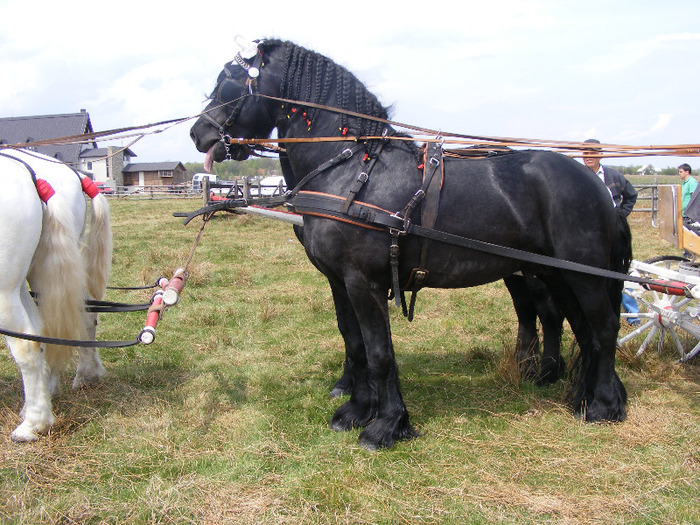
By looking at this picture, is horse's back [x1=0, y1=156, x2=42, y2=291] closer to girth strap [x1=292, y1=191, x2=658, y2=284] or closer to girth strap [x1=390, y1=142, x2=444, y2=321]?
girth strap [x1=292, y1=191, x2=658, y2=284]

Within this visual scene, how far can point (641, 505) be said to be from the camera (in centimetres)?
302

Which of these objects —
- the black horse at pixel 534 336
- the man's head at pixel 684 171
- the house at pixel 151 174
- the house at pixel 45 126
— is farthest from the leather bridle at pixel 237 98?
the house at pixel 151 174

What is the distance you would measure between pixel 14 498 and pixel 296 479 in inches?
62.4

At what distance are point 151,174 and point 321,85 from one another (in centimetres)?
6680

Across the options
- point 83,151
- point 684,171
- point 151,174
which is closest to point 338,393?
point 684,171

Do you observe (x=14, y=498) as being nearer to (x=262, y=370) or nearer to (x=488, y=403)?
(x=262, y=370)

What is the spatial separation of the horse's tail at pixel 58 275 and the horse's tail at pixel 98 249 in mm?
Result: 585

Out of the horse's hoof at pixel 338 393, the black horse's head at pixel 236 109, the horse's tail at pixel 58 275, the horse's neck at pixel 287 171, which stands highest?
the black horse's head at pixel 236 109

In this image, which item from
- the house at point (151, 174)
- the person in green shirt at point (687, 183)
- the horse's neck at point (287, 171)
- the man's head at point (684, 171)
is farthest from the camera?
the house at point (151, 174)

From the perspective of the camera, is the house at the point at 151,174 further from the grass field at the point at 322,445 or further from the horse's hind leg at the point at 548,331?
the horse's hind leg at the point at 548,331

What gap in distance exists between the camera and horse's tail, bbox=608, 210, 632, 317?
13.4ft

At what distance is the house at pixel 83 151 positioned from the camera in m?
52.4

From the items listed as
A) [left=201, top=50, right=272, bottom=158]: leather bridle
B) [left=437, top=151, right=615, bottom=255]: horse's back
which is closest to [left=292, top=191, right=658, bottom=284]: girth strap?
[left=437, top=151, right=615, bottom=255]: horse's back

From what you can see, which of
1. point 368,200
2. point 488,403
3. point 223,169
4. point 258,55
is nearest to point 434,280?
point 368,200
